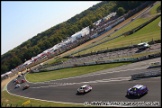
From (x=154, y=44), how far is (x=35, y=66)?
2335 inches

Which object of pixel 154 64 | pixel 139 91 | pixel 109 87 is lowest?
pixel 109 87

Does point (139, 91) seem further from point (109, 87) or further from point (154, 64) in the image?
point (154, 64)

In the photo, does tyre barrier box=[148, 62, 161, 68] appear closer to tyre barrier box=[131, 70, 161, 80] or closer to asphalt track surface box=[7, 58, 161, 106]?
asphalt track surface box=[7, 58, 161, 106]

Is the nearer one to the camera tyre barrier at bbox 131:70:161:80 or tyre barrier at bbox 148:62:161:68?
tyre barrier at bbox 131:70:161:80

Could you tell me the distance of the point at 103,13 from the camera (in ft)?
610

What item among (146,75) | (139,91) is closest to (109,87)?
(146,75)

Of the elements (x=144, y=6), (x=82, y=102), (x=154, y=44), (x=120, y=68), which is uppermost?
(x=144, y=6)

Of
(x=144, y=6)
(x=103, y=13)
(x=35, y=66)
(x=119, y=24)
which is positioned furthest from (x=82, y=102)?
(x=103, y=13)

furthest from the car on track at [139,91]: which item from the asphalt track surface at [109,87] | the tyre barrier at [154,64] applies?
the tyre barrier at [154,64]

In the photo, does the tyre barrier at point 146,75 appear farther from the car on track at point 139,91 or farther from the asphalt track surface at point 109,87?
the car on track at point 139,91

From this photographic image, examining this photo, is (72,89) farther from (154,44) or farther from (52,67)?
(52,67)

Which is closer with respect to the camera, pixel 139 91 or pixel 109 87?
pixel 139 91

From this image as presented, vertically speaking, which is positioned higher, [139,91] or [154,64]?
[154,64]

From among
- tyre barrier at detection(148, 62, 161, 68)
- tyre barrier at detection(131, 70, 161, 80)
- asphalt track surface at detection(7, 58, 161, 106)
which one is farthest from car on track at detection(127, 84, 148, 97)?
tyre barrier at detection(148, 62, 161, 68)
